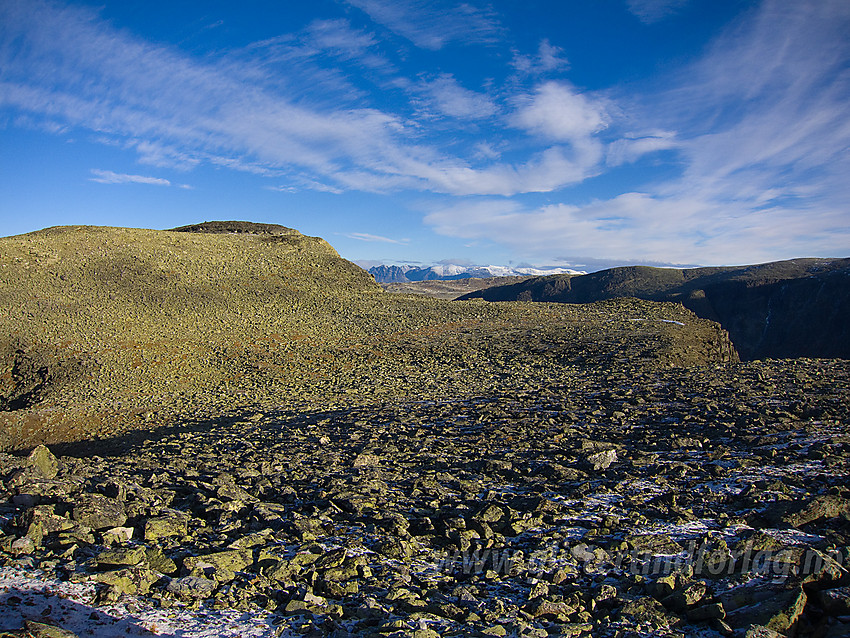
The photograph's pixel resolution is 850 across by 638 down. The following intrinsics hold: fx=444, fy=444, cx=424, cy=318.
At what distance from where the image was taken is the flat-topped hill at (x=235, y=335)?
1672 centimetres

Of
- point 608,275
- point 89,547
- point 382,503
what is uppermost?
point 608,275

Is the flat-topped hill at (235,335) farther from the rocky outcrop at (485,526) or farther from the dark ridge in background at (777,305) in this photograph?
the dark ridge in background at (777,305)

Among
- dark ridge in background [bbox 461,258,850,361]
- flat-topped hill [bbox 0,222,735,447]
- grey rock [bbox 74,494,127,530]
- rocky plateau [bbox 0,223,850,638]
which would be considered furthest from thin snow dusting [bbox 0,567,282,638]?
dark ridge in background [bbox 461,258,850,361]

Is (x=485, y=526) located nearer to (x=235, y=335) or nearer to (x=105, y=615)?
(x=105, y=615)

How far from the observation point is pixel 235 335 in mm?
24547

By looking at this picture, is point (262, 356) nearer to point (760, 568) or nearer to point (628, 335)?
point (628, 335)

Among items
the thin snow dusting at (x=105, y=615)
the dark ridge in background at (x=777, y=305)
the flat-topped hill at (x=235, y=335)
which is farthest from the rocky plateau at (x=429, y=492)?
the dark ridge in background at (x=777, y=305)

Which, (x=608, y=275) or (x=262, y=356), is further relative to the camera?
(x=608, y=275)

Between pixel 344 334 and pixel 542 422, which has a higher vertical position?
pixel 344 334

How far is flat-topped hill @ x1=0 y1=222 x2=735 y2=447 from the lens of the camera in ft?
54.9

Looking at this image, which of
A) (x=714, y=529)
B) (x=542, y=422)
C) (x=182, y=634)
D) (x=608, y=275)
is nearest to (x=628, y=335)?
(x=542, y=422)

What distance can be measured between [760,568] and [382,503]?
4.73 meters

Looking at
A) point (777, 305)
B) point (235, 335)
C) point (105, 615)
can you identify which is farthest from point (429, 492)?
point (777, 305)

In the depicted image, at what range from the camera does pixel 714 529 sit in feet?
18.1
